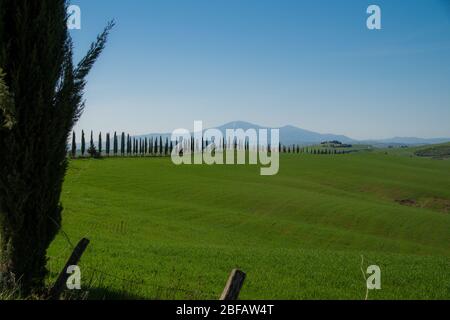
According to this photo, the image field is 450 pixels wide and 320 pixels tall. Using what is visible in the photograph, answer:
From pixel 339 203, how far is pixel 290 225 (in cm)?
1642

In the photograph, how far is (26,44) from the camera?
31.2 feet

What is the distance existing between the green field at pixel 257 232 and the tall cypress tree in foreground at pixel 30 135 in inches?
56.5

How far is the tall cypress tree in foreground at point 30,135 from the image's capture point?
9.40 meters

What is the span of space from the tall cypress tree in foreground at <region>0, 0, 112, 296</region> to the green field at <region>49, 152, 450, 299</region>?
143cm

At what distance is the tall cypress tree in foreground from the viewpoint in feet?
30.8

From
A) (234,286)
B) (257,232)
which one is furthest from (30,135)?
(257,232)

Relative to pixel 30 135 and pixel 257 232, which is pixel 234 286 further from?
pixel 257 232

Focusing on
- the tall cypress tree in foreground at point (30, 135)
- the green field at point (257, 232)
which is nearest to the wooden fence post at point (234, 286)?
the green field at point (257, 232)

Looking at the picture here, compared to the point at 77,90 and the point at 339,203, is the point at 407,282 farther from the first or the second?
the point at 339,203

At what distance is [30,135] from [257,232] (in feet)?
110

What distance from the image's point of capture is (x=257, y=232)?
41531 mm

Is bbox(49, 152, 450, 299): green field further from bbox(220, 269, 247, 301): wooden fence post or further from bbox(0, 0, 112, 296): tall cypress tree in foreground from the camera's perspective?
bbox(220, 269, 247, 301): wooden fence post
